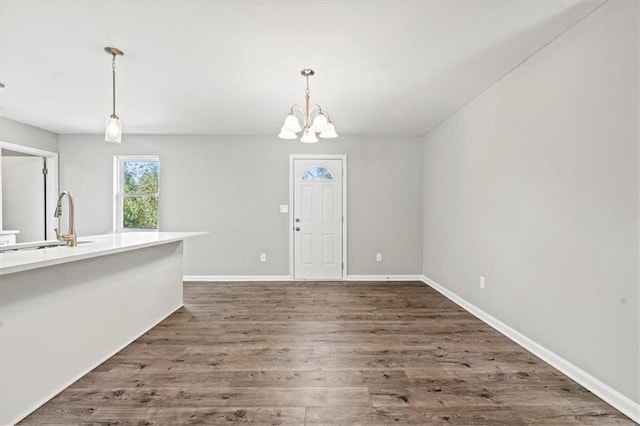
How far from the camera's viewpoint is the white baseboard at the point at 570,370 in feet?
5.66

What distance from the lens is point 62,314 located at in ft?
6.57

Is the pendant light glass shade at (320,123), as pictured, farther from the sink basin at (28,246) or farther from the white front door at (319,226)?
the white front door at (319,226)

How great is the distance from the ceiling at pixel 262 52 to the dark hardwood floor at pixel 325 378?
232 centimetres

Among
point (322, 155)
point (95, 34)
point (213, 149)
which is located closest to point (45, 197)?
point (213, 149)

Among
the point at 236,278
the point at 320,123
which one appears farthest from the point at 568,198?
the point at 236,278

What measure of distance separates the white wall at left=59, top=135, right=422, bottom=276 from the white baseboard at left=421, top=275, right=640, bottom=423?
1.99 m

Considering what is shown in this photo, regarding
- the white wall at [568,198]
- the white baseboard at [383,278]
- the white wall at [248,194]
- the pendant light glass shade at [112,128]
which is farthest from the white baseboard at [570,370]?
the pendant light glass shade at [112,128]

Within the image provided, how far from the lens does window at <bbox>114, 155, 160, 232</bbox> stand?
5164 millimetres

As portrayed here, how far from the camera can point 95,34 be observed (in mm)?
2258

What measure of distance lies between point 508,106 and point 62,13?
11.2 feet

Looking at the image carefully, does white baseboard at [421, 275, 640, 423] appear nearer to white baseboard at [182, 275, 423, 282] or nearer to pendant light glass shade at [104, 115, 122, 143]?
white baseboard at [182, 275, 423, 282]

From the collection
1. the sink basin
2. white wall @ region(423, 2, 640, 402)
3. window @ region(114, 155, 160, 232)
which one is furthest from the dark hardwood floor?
window @ region(114, 155, 160, 232)

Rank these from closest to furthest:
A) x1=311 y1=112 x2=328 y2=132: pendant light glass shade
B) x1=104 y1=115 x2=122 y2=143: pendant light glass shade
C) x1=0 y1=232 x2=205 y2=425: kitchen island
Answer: x1=0 y1=232 x2=205 y2=425: kitchen island → x1=104 y1=115 x2=122 y2=143: pendant light glass shade → x1=311 y1=112 x2=328 y2=132: pendant light glass shade

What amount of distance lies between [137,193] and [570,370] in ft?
18.6
